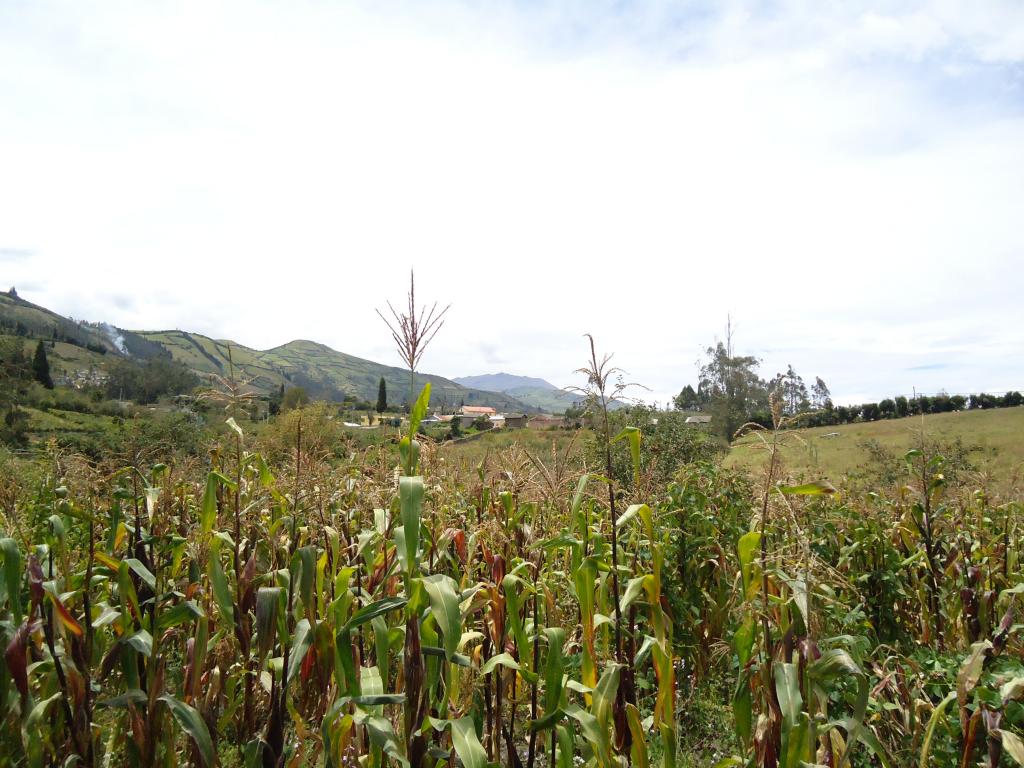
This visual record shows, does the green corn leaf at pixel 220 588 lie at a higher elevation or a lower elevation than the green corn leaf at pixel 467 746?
higher

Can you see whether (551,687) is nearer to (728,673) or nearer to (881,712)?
(881,712)

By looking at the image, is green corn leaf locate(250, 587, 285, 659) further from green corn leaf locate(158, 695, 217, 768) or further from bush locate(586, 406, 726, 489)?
bush locate(586, 406, 726, 489)

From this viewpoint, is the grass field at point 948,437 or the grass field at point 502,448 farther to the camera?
the grass field at point 948,437

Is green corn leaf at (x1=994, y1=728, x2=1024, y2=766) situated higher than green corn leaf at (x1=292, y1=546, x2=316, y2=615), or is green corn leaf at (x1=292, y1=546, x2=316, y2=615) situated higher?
green corn leaf at (x1=292, y1=546, x2=316, y2=615)

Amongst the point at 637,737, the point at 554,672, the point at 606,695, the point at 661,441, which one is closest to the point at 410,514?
the point at 554,672

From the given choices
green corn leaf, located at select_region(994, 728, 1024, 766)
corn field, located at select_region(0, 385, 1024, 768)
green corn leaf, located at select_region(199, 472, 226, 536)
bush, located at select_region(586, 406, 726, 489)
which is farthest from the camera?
bush, located at select_region(586, 406, 726, 489)

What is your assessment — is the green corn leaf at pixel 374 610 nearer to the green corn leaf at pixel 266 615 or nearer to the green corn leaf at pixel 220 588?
the green corn leaf at pixel 266 615

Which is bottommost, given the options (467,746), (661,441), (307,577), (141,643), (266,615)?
(467,746)

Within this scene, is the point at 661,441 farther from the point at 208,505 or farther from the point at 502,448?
the point at 208,505

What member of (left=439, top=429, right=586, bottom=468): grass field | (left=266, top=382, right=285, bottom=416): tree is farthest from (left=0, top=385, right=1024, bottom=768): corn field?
(left=266, top=382, right=285, bottom=416): tree

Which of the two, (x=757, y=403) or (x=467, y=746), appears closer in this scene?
(x=467, y=746)

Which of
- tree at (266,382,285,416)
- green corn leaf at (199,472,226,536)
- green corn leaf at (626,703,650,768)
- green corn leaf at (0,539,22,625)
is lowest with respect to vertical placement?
green corn leaf at (626,703,650,768)

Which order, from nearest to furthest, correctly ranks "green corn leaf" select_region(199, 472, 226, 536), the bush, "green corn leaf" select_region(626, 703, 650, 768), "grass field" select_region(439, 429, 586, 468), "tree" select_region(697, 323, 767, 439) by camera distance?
"green corn leaf" select_region(626, 703, 650, 768)
"green corn leaf" select_region(199, 472, 226, 536)
"grass field" select_region(439, 429, 586, 468)
the bush
"tree" select_region(697, 323, 767, 439)

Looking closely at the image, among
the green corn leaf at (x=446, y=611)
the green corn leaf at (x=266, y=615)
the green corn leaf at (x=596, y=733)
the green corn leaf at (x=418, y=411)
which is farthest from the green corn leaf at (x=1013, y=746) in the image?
the green corn leaf at (x=266, y=615)
